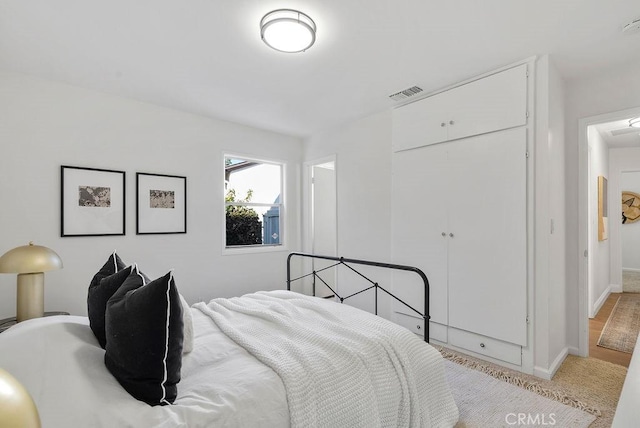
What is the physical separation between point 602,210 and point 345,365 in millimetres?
5066

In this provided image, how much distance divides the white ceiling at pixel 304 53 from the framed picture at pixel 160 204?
844 millimetres

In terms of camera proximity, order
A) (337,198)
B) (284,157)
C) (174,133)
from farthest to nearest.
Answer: (284,157) → (337,198) → (174,133)

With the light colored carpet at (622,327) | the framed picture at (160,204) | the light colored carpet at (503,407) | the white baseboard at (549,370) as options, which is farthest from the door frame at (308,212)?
the light colored carpet at (622,327)

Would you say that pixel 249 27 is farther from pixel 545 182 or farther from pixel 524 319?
pixel 524 319

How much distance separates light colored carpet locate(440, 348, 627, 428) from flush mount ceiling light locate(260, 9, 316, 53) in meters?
2.78

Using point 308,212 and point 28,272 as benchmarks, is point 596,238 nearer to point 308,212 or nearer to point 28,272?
point 308,212

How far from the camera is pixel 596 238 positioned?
13.2 ft

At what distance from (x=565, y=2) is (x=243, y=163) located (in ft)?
11.2

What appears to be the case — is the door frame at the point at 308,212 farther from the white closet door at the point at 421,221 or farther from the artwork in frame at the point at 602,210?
the artwork in frame at the point at 602,210

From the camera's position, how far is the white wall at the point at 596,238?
3.73 m

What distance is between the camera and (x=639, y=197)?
6230 mm

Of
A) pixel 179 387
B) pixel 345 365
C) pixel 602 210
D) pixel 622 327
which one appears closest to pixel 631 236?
pixel 602 210

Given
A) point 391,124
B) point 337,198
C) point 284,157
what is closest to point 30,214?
point 284,157

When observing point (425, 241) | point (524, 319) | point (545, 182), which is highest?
point (545, 182)
